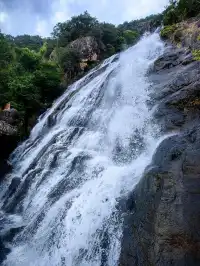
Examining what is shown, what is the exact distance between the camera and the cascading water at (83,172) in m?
9.58

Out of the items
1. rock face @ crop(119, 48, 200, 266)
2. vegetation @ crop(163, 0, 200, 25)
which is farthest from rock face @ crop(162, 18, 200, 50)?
rock face @ crop(119, 48, 200, 266)

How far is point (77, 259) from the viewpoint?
9086 millimetres

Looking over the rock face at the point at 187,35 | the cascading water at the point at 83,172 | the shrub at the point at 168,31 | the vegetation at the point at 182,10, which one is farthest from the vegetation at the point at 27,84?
the vegetation at the point at 182,10

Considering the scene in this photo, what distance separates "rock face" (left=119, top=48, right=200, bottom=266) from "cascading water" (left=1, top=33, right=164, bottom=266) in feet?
2.23

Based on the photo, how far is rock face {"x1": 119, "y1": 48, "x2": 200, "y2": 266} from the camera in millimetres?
7535

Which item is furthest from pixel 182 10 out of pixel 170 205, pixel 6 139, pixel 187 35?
pixel 170 205

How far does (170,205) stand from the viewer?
330 inches

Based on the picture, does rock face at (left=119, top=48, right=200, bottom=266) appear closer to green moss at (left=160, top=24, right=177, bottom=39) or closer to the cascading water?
the cascading water

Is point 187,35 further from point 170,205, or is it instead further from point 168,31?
point 170,205

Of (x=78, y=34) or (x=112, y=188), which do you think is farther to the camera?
(x=78, y=34)

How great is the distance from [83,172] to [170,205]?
16.6ft

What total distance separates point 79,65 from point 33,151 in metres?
15.6

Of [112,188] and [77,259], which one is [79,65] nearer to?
[112,188]

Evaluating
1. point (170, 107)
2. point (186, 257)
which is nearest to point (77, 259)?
point (186, 257)
